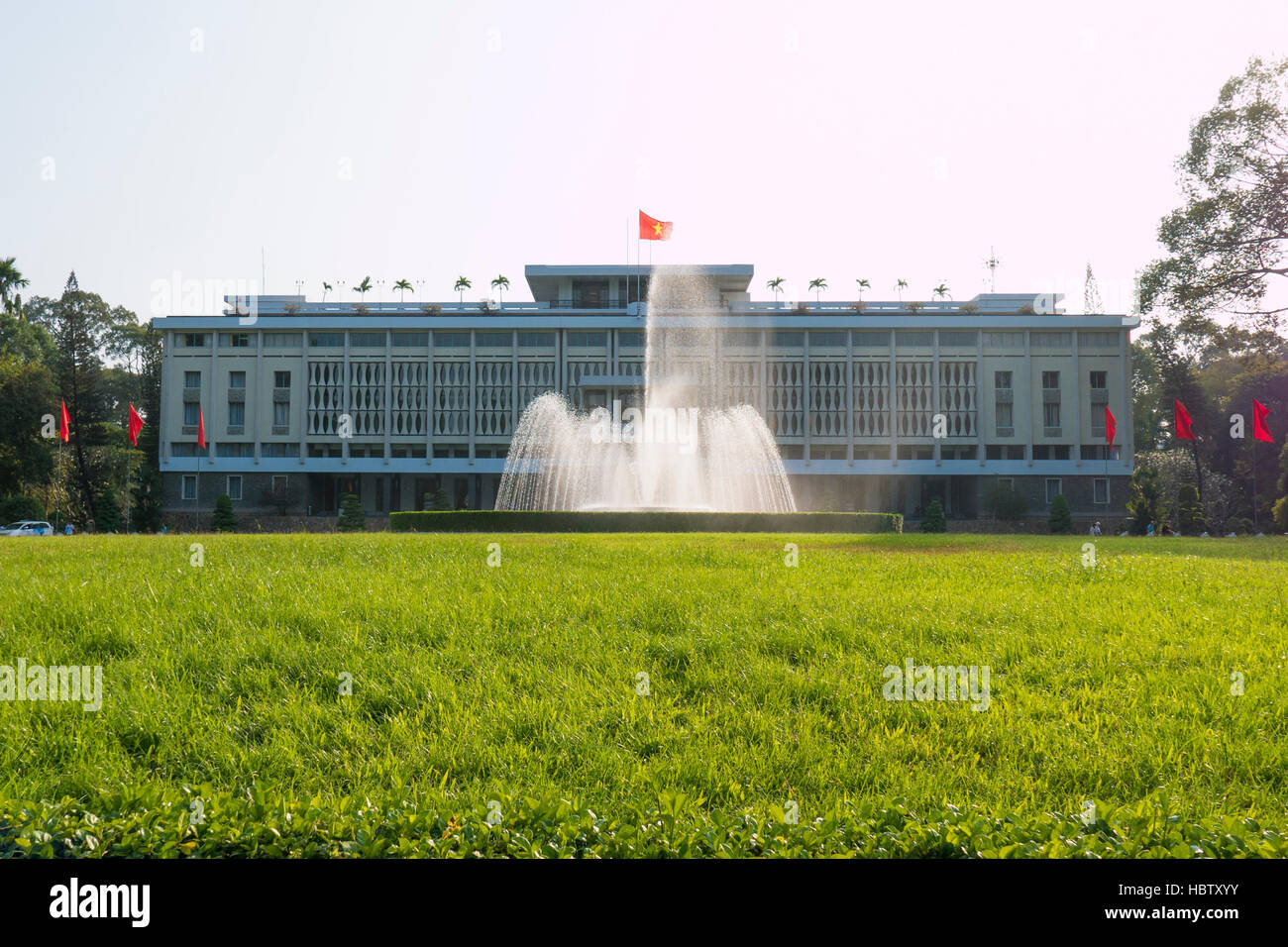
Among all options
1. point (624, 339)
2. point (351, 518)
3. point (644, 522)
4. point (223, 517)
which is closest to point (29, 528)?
point (223, 517)

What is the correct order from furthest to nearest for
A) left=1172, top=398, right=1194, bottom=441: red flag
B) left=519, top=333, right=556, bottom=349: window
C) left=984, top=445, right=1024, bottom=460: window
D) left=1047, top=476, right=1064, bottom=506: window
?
left=519, top=333, right=556, bottom=349: window < left=984, top=445, right=1024, bottom=460: window < left=1047, top=476, right=1064, bottom=506: window < left=1172, top=398, right=1194, bottom=441: red flag

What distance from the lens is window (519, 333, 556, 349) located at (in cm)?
5788

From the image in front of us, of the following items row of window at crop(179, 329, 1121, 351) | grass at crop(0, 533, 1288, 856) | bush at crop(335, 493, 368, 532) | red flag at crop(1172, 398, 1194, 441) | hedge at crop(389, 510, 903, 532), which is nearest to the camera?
grass at crop(0, 533, 1288, 856)

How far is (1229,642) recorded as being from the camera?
8266 mm

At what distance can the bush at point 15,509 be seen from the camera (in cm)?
4197

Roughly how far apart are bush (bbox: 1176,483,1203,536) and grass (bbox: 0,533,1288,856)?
3721cm

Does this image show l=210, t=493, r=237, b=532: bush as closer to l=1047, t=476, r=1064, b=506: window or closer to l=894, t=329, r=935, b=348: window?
l=894, t=329, r=935, b=348: window

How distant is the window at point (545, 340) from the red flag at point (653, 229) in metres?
9.73

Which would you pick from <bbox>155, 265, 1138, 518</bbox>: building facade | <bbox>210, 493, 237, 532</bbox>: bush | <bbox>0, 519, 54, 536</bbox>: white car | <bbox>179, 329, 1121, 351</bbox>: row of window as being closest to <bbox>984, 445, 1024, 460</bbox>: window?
<bbox>155, 265, 1138, 518</bbox>: building facade

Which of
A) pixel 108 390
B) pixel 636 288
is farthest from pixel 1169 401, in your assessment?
pixel 108 390

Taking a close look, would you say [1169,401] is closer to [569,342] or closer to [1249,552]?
[569,342]

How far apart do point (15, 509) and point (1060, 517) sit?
5135 centimetres

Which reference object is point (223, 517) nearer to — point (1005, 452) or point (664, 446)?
point (664, 446)
